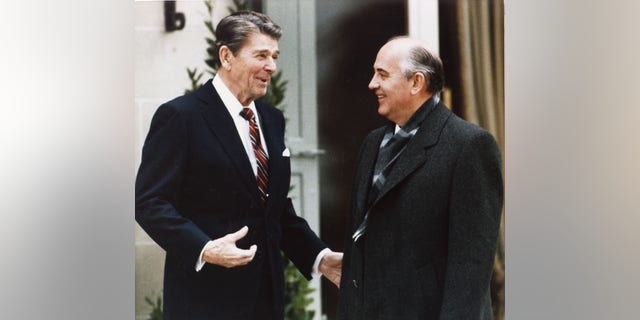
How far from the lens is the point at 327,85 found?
4.37m

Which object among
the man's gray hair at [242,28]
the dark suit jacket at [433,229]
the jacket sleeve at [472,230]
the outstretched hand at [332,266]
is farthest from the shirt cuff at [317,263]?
the man's gray hair at [242,28]

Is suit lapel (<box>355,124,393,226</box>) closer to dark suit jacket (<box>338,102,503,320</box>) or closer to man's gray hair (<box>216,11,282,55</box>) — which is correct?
dark suit jacket (<box>338,102,503,320</box>)

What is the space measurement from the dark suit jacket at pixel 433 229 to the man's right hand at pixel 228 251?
0.56 m

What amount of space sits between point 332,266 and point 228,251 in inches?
21.4

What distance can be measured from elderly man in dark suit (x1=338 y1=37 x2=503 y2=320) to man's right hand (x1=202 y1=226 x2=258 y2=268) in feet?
1.68

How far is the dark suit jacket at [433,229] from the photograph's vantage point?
3895 millimetres

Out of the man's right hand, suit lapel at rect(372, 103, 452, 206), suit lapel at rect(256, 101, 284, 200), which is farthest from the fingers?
suit lapel at rect(372, 103, 452, 206)

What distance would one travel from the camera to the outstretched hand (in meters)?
4.33

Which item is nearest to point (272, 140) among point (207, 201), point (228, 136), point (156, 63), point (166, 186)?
point (228, 136)

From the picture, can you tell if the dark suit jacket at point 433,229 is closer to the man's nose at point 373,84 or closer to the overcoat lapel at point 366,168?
the overcoat lapel at point 366,168
